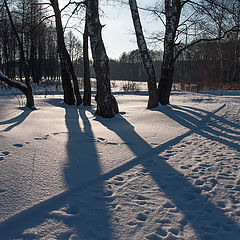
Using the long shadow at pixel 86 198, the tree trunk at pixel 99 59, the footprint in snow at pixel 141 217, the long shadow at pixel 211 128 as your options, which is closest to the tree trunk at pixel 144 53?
the long shadow at pixel 211 128

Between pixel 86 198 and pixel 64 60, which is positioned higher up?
pixel 64 60

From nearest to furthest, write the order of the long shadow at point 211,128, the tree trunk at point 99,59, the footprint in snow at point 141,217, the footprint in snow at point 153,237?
the footprint in snow at point 153,237 < the footprint in snow at point 141,217 < the long shadow at point 211,128 < the tree trunk at point 99,59

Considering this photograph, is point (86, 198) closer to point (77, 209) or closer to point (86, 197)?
point (86, 197)

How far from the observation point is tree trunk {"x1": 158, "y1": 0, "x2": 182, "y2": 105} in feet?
21.3

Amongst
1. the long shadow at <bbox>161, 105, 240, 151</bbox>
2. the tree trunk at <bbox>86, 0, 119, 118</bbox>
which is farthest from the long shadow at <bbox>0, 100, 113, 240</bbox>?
the tree trunk at <bbox>86, 0, 119, 118</bbox>

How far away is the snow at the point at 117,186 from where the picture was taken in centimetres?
129

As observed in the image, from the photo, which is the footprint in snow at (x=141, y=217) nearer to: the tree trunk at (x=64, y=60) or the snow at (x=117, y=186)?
the snow at (x=117, y=186)

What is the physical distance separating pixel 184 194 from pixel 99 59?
3910mm

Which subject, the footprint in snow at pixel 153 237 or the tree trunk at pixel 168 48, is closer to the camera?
the footprint in snow at pixel 153 237

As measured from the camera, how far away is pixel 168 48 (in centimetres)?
669

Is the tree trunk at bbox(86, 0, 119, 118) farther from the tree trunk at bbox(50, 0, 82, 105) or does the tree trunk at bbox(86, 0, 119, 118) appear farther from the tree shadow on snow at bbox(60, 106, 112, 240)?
the tree trunk at bbox(50, 0, 82, 105)

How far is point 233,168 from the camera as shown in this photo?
2221 millimetres

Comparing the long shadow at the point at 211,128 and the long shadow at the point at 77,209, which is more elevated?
the long shadow at the point at 211,128

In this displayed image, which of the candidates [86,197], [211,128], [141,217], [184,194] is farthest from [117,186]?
[211,128]
